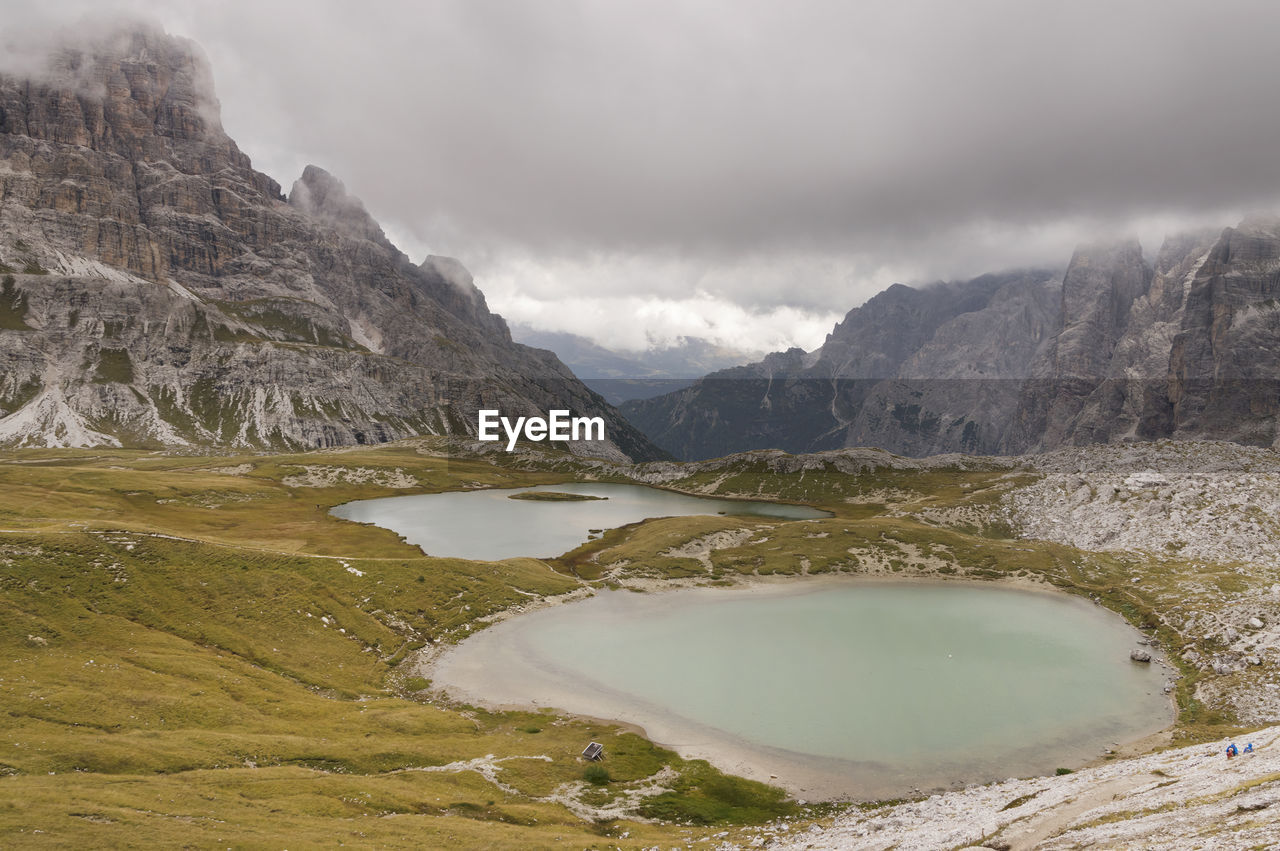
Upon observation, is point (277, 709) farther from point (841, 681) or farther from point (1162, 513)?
point (1162, 513)

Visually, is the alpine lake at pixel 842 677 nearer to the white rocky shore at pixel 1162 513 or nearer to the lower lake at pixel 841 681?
the lower lake at pixel 841 681

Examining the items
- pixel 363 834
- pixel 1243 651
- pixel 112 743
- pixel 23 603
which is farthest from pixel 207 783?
pixel 1243 651

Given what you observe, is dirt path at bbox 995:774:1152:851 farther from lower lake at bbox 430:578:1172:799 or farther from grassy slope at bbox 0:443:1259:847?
grassy slope at bbox 0:443:1259:847

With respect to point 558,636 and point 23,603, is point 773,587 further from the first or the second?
point 23,603

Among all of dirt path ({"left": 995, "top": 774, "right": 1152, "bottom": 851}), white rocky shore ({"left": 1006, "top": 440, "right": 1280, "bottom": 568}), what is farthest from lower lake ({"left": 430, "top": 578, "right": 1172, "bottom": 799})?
white rocky shore ({"left": 1006, "top": 440, "right": 1280, "bottom": 568})

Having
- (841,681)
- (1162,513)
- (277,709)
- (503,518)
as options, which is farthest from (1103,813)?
(503,518)
